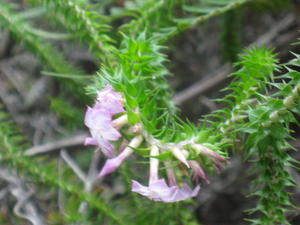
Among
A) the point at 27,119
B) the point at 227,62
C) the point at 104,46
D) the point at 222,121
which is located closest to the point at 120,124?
the point at 222,121

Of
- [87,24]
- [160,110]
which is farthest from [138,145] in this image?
[87,24]

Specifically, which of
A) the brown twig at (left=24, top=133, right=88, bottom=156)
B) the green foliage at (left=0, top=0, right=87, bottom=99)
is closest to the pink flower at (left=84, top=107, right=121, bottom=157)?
the green foliage at (left=0, top=0, right=87, bottom=99)

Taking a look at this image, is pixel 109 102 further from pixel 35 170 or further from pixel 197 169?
pixel 35 170

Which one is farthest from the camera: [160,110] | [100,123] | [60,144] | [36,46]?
[60,144]

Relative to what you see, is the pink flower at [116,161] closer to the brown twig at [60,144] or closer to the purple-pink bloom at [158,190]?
the purple-pink bloom at [158,190]

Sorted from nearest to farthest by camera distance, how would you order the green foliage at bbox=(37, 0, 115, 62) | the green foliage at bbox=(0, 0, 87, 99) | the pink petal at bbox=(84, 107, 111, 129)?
the pink petal at bbox=(84, 107, 111, 129), the green foliage at bbox=(37, 0, 115, 62), the green foliage at bbox=(0, 0, 87, 99)

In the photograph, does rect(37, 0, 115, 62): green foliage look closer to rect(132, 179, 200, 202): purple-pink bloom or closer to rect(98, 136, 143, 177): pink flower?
rect(98, 136, 143, 177): pink flower

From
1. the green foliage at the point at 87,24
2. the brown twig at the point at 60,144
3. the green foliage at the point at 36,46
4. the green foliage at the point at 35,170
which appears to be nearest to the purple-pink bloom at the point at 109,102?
the green foliage at the point at 87,24

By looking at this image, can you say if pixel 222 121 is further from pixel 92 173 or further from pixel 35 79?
pixel 35 79
